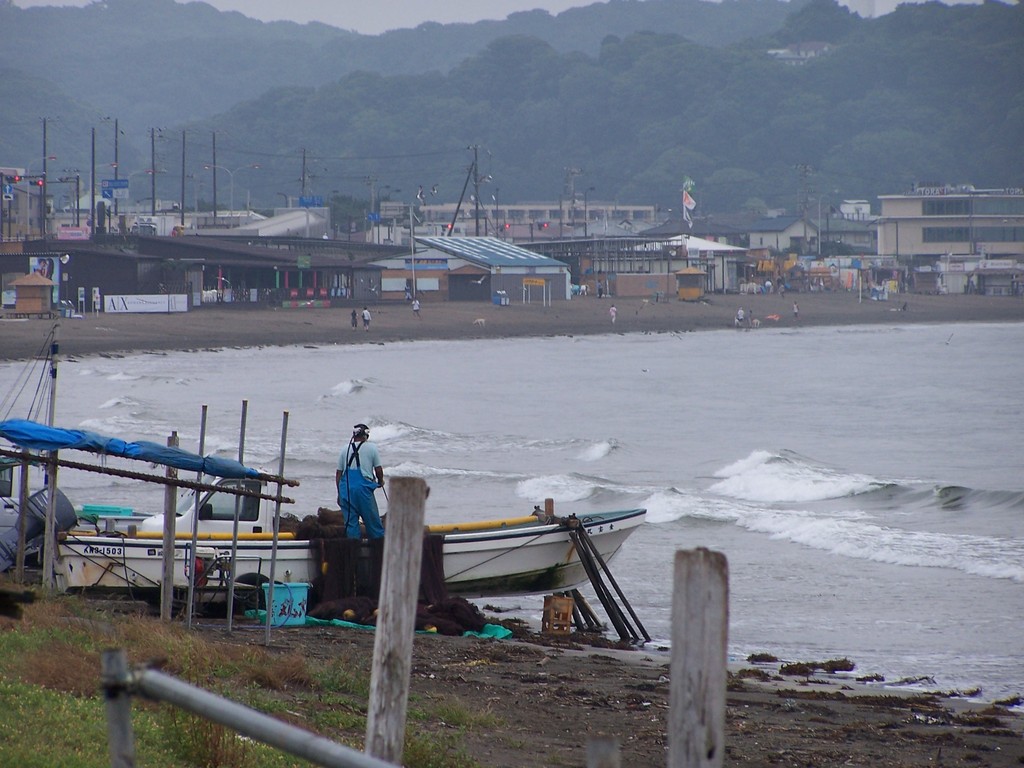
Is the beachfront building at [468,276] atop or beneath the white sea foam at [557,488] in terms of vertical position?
atop

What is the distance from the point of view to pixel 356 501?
13.1m

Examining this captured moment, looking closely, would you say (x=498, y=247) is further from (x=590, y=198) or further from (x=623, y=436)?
(x=590, y=198)

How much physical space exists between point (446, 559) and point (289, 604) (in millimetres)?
1809

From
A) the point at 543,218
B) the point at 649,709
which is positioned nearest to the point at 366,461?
the point at 649,709

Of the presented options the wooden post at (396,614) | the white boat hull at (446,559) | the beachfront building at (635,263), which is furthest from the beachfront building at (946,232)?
the wooden post at (396,614)

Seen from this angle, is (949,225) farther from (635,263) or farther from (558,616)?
(558,616)

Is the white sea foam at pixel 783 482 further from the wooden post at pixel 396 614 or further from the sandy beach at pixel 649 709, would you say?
the wooden post at pixel 396 614

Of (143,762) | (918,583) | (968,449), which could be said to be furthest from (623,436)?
(143,762)

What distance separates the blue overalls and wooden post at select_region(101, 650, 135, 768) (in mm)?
9189

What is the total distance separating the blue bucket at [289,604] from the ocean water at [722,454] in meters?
3.79

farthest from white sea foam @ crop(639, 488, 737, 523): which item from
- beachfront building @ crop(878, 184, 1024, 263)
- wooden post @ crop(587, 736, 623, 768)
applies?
beachfront building @ crop(878, 184, 1024, 263)

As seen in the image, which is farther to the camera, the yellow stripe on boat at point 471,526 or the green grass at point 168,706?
the yellow stripe on boat at point 471,526

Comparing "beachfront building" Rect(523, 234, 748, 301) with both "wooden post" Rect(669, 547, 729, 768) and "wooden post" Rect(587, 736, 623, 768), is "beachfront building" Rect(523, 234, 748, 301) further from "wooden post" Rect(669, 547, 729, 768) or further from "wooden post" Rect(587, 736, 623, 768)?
"wooden post" Rect(587, 736, 623, 768)

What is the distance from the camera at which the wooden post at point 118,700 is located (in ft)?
11.6
